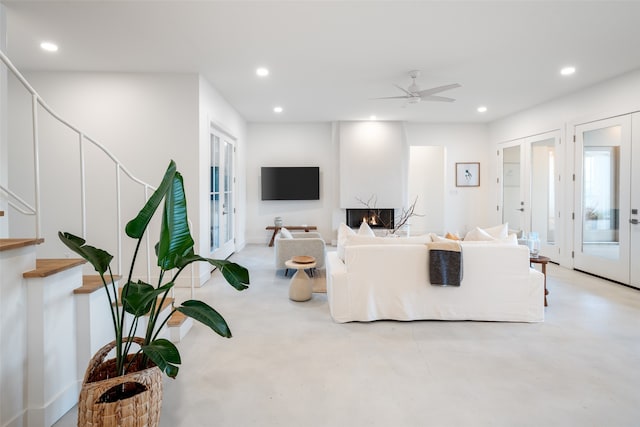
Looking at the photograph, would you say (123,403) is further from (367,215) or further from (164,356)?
(367,215)

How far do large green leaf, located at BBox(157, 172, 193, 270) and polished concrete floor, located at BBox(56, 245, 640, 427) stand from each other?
0.96 meters

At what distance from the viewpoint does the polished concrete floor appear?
1926 millimetres

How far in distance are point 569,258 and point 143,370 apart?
6156mm

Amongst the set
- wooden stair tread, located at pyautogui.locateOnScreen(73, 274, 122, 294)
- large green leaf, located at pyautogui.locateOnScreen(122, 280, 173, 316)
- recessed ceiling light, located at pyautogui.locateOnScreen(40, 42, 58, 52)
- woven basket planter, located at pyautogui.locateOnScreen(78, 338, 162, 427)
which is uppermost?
recessed ceiling light, located at pyautogui.locateOnScreen(40, 42, 58, 52)

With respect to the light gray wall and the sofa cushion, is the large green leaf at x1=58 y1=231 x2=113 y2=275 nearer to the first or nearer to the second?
the sofa cushion

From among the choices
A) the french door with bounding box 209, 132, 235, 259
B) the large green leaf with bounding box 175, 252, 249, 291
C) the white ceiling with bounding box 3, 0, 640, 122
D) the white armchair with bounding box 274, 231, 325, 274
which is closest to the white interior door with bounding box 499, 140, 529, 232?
the white ceiling with bounding box 3, 0, 640, 122

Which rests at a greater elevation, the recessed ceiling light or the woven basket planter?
the recessed ceiling light

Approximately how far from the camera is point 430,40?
359cm

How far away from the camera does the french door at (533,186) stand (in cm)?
A: 596

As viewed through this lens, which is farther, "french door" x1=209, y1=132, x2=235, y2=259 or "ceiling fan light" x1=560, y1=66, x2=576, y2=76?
"french door" x1=209, y1=132, x2=235, y2=259

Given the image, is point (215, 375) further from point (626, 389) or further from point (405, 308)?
point (626, 389)

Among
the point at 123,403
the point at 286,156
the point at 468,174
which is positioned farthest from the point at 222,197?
the point at 468,174

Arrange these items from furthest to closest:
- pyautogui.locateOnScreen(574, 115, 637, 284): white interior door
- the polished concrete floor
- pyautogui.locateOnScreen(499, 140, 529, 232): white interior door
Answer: pyautogui.locateOnScreen(499, 140, 529, 232): white interior door
pyautogui.locateOnScreen(574, 115, 637, 284): white interior door
the polished concrete floor

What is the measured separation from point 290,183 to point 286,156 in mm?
641
